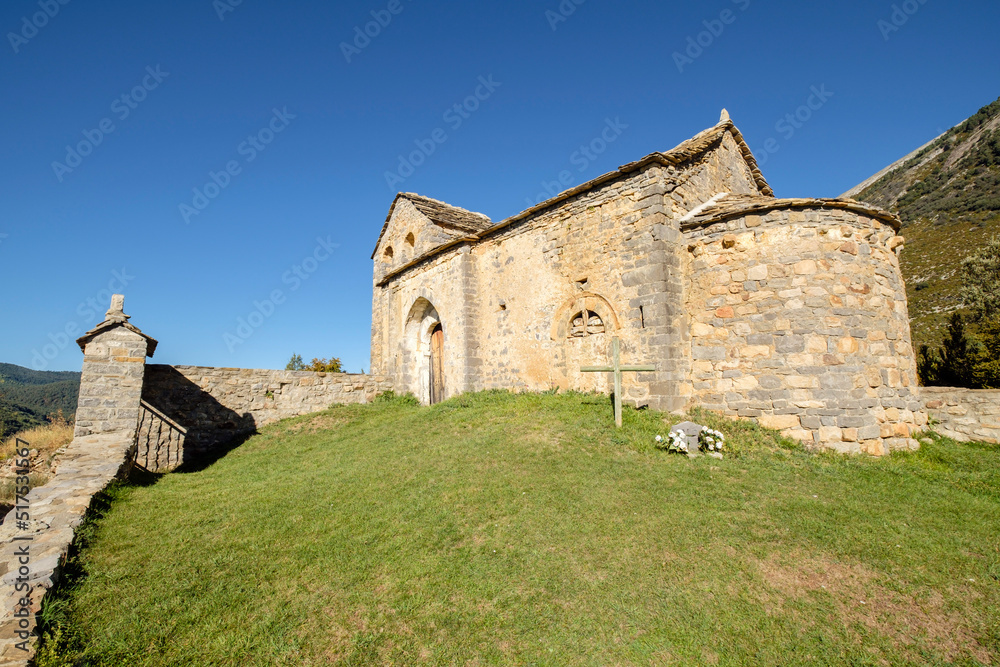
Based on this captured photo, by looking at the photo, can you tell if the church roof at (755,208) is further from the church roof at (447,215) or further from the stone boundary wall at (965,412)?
the church roof at (447,215)

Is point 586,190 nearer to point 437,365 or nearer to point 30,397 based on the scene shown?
point 437,365

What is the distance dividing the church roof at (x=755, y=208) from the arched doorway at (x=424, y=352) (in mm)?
9097

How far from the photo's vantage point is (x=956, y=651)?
3.36 m

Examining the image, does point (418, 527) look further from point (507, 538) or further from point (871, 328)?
point (871, 328)

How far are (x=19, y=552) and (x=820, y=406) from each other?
10349mm

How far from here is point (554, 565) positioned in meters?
4.41

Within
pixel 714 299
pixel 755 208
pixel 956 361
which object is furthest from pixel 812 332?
pixel 956 361

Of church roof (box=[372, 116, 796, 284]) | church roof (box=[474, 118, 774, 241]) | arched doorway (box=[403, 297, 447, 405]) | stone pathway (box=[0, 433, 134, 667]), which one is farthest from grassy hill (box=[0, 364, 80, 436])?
church roof (box=[474, 118, 774, 241])

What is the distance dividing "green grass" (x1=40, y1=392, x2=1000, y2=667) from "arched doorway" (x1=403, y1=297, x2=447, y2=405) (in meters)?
8.74

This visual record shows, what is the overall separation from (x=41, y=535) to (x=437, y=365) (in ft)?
39.6

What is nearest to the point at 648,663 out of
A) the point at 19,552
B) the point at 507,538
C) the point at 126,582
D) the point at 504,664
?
the point at 504,664

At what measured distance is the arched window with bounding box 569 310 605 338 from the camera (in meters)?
10.5

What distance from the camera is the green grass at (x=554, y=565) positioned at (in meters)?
3.40

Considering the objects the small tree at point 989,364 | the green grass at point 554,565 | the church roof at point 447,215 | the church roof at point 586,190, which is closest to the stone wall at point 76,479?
the green grass at point 554,565
